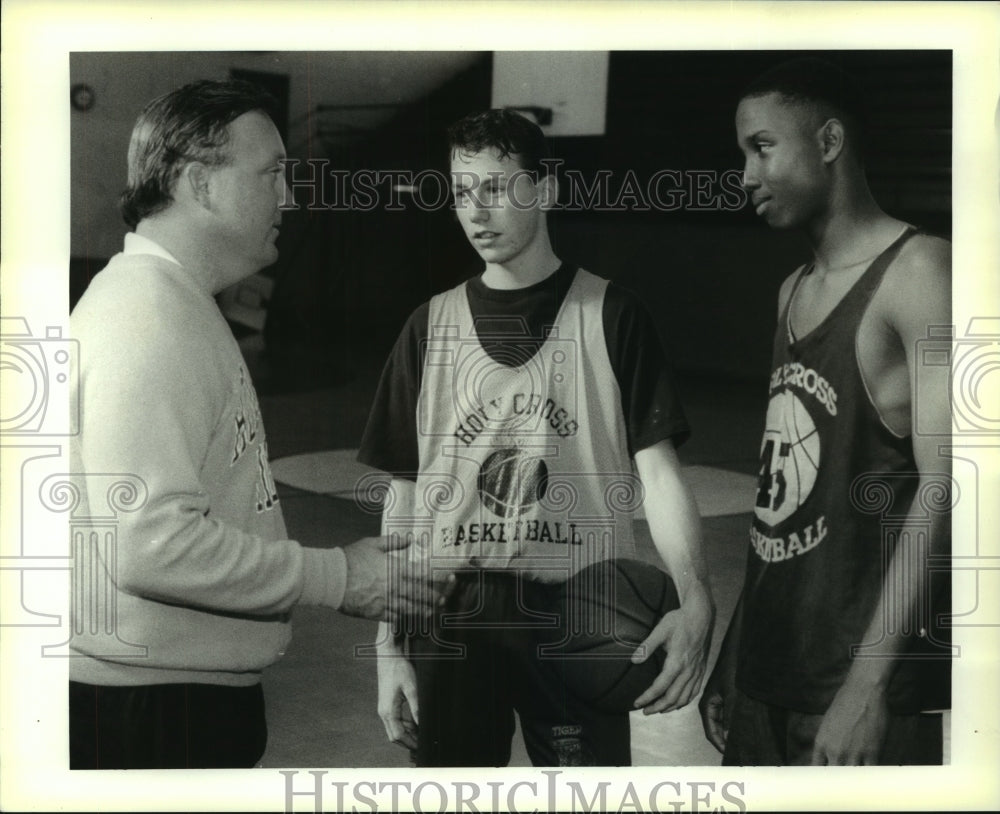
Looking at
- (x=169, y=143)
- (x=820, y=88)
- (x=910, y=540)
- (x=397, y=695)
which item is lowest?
(x=397, y=695)

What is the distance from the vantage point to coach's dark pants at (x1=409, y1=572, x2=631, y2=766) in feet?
12.0

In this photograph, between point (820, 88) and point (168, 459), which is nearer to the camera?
point (168, 459)

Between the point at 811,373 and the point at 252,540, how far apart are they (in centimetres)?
148

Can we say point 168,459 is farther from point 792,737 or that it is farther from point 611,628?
point 792,737

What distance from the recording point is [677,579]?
3.71m

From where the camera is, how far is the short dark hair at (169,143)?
360cm

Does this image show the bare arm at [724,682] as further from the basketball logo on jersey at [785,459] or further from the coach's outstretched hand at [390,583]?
the coach's outstretched hand at [390,583]

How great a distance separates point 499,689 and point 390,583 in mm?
392

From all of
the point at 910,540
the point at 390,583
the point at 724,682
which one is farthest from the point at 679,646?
the point at 390,583

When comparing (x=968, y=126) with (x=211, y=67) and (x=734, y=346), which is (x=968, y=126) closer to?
(x=734, y=346)

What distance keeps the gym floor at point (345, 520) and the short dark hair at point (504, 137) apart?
609 millimetres

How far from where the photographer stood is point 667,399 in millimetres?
3688

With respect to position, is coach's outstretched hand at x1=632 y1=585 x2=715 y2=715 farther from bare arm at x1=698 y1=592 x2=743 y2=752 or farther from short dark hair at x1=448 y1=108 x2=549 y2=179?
short dark hair at x1=448 y1=108 x2=549 y2=179

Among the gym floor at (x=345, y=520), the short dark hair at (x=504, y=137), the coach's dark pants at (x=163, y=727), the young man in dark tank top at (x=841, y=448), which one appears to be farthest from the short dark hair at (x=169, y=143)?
the young man in dark tank top at (x=841, y=448)
